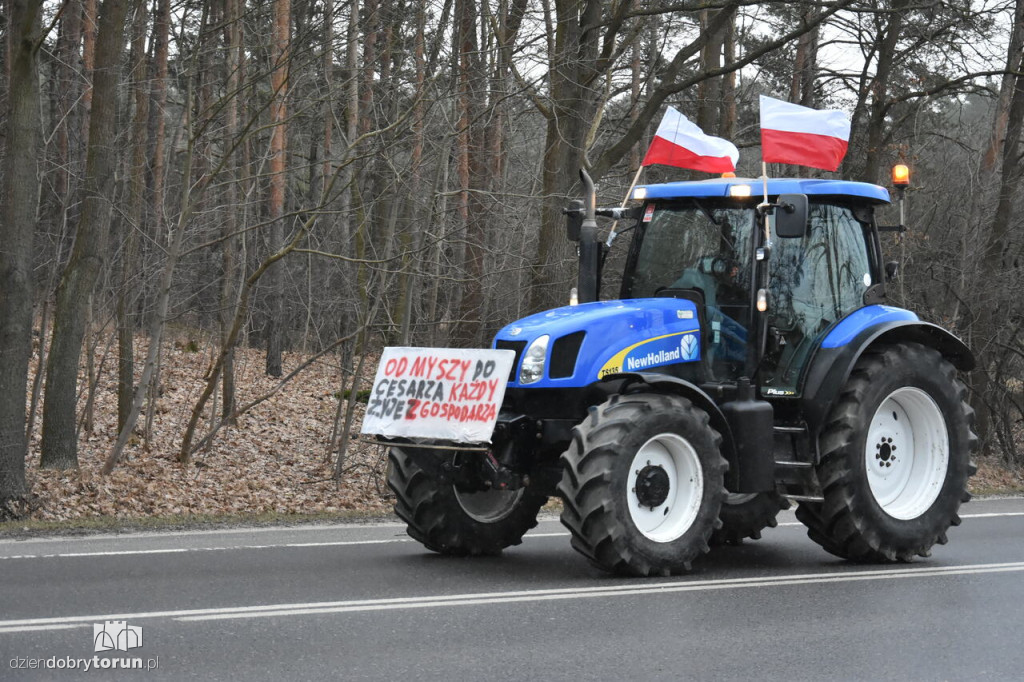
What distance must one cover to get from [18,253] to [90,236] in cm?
213

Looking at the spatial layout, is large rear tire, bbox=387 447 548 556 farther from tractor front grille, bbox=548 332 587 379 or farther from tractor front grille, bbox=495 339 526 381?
tractor front grille, bbox=548 332 587 379

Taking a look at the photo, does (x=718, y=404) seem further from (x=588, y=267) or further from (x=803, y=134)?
(x=803, y=134)

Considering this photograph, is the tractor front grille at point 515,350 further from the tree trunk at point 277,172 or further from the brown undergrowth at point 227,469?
the tree trunk at point 277,172

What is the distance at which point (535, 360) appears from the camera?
850cm

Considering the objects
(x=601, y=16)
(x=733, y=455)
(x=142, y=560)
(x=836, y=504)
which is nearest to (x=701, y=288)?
(x=733, y=455)

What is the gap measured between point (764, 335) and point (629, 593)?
2.46 m

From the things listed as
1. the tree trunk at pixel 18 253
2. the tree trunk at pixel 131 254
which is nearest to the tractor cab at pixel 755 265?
the tree trunk at pixel 18 253

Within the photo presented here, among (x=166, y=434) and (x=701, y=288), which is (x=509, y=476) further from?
(x=166, y=434)

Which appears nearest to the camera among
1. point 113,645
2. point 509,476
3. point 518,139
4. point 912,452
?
point 113,645

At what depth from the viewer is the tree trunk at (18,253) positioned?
13234 millimetres

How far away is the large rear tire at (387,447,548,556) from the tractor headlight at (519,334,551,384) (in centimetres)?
102

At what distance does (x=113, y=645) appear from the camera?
6.04 m

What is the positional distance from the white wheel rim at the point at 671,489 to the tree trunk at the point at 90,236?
9480 mm

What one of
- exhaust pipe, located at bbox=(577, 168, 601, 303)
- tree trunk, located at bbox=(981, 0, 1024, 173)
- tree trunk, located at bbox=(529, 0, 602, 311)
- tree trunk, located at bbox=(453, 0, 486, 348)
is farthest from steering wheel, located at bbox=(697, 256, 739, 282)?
tree trunk, located at bbox=(981, 0, 1024, 173)
